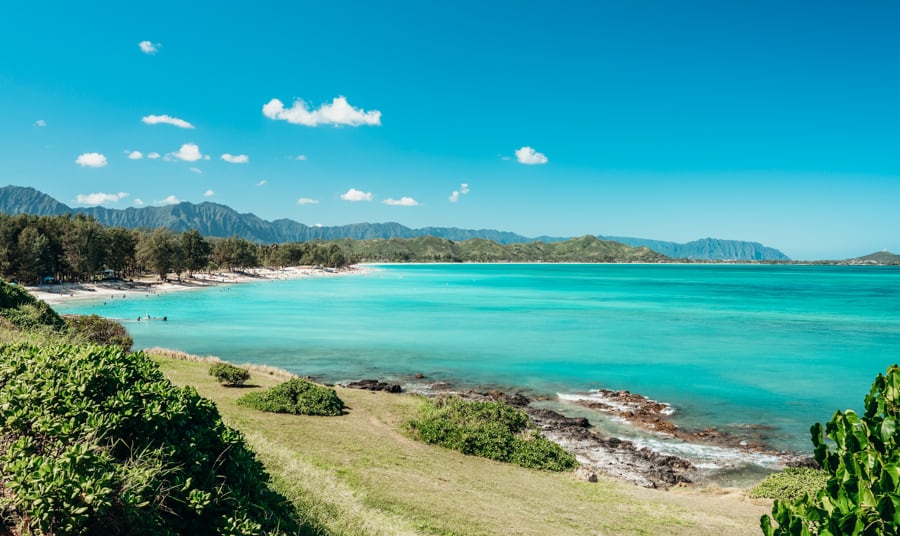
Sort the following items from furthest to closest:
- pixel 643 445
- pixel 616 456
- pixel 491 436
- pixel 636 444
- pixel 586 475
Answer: pixel 636 444
pixel 643 445
pixel 616 456
pixel 491 436
pixel 586 475

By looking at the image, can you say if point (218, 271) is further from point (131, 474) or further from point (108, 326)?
point (131, 474)

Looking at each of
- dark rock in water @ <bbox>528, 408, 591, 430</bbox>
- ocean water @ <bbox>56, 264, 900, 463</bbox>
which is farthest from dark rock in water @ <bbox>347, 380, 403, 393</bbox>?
dark rock in water @ <bbox>528, 408, 591, 430</bbox>

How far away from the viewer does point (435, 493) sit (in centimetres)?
1323

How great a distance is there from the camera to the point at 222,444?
293 inches

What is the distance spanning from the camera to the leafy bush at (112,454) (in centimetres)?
492

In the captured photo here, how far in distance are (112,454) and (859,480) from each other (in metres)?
7.31

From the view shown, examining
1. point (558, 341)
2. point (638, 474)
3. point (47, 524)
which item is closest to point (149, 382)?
point (47, 524)

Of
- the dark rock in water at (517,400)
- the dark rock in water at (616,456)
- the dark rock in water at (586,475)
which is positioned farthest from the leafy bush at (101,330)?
the dark rock in water at (586,475)

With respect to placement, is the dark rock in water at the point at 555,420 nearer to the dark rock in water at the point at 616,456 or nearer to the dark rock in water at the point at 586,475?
the dark rock in water at the point at 616,456

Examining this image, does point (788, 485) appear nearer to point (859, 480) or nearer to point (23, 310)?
point (859, 480)

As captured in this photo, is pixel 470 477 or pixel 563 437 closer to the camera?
pixel 470 477

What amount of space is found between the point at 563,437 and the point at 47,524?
861 inches

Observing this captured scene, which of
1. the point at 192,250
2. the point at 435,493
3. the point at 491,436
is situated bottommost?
the point at 491,436

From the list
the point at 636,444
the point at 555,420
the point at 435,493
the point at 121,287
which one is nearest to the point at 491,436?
the point at 435,493
